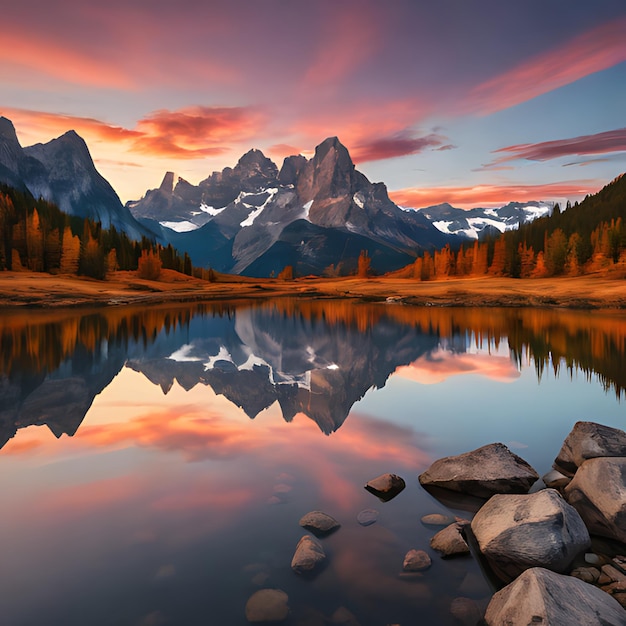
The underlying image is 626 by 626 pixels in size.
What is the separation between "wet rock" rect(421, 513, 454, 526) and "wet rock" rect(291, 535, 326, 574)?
307 centimetres

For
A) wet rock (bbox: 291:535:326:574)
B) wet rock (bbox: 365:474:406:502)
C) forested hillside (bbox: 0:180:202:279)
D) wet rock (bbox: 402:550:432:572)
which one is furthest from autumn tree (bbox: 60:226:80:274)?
wet rock (bbox: 402:550:432:572)

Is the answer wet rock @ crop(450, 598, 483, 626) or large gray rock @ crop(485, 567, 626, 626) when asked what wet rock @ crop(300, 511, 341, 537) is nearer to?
wet rock @ crop(450, 598, 483, 626)

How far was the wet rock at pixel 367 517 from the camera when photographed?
38.5 ft

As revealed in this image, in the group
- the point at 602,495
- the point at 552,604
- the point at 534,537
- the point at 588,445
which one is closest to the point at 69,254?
the point at 588,445

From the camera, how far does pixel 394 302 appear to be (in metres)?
131

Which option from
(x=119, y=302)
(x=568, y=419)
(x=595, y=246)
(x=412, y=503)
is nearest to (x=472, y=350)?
(x=568, y=419)

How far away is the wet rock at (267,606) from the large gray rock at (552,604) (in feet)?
12.4

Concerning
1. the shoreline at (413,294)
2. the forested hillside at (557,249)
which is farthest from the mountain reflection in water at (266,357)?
the forested hillside at (557,249)

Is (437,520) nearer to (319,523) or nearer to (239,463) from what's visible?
(319,523)

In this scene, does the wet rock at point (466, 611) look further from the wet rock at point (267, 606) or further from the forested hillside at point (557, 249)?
the forested hillside at point (557, 249)

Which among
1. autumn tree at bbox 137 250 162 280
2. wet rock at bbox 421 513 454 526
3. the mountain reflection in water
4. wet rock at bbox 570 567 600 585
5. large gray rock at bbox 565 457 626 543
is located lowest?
the mountain reflection in water

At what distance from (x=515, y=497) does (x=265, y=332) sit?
5684 centimetres

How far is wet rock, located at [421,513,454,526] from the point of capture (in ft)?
38.4

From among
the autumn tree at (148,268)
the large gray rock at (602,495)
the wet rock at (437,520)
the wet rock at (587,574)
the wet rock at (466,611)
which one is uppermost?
the autumn tree at (148,268)
